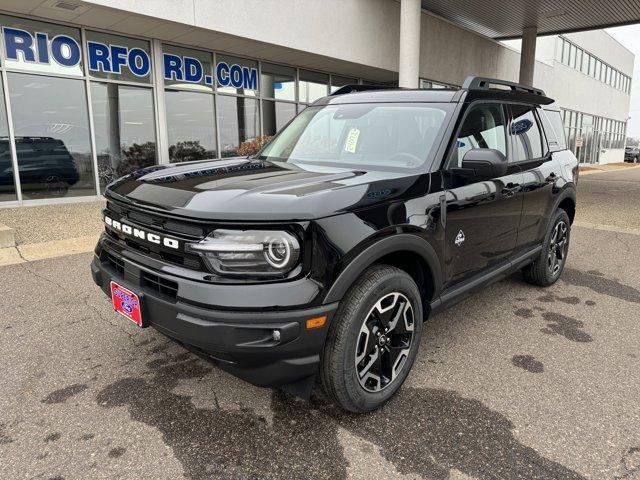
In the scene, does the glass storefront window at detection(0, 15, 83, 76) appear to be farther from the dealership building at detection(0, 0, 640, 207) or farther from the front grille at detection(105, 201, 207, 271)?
the front grille at detection(105, 201, 207, 271)

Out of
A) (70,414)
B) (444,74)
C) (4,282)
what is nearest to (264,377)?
(70,414)

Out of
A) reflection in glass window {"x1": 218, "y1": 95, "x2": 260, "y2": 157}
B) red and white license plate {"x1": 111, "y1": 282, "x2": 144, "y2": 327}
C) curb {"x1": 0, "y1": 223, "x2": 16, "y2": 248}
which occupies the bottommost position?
curb {"x1": 0, "y1": 223, "x2": 16, "y2": 248}

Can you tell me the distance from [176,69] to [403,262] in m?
10.1

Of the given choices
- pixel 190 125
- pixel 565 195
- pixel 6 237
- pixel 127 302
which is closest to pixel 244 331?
pixel 127 302

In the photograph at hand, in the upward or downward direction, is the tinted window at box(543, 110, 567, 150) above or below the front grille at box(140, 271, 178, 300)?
above

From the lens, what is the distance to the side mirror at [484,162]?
2801mm

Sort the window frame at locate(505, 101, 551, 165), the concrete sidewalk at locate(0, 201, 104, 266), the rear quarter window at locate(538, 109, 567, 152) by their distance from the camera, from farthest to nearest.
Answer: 1. the concrete sidewalk at locate(0, 201, 104, 266)
2. the rear quarter window at locate(538, 109, 567, 152)
3. the window frame at locate(505, 101, 551, 165)

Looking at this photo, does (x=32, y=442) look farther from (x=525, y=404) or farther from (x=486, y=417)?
(x=525, y=404)

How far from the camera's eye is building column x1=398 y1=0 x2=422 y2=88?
12.4m

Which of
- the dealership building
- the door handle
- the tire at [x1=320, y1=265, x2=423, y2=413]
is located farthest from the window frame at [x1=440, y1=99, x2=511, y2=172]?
the dealership building

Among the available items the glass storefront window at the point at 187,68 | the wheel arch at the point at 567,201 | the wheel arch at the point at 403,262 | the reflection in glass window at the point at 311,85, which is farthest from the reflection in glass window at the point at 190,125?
the wheel arch at the point at 403,262

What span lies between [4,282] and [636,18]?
22224mm

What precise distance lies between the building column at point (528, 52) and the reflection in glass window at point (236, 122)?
12.5m

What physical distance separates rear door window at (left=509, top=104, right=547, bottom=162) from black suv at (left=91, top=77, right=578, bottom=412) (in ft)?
0.09
